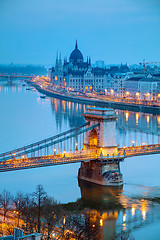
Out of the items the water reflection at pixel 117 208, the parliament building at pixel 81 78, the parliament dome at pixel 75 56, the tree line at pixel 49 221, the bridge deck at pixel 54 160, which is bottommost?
the water reflection at pixel 117 208

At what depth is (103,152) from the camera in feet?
79.5

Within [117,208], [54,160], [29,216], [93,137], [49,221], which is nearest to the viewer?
[49,221]

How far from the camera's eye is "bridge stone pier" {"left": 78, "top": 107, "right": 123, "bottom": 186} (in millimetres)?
23922

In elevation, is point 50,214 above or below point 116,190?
above

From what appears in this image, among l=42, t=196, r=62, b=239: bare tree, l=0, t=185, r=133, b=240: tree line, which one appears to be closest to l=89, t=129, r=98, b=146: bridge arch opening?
l=0, t=185, r=133, b=240: tree line

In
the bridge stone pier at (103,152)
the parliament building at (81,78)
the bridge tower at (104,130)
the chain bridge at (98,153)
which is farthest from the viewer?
the parliament building at (81,78)

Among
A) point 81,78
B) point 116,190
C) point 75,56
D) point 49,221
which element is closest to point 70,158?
point 116,190

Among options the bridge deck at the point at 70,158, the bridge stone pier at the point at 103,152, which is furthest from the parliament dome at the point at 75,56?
the bridge stone pier at the point at 103,152

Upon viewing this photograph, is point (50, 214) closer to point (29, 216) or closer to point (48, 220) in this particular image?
point (48, 220)

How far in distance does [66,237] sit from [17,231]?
342 centimetres

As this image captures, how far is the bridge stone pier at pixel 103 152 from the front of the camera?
78.5 ft

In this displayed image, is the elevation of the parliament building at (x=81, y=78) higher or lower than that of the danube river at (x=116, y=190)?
higher

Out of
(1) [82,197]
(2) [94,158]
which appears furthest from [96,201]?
(2) [94,158]

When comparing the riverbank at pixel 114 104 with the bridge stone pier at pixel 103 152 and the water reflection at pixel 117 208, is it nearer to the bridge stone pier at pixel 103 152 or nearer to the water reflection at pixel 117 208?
the bridge stone pier at pixel 103 152
